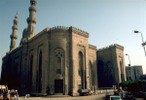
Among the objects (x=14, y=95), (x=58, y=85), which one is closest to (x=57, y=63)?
(x=58, y=85)

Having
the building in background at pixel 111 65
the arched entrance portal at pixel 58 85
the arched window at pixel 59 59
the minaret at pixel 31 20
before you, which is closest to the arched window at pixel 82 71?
the arched window at pixel 59 59

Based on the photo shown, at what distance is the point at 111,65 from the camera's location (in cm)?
5109

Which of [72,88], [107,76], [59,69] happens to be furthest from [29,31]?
[107,76]

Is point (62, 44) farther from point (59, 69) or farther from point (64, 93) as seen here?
point (64, 93)

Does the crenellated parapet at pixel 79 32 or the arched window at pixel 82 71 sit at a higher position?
the crenellated parapet at pixel 79 32

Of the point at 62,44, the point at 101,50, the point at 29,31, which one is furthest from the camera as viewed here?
the point at 101,50

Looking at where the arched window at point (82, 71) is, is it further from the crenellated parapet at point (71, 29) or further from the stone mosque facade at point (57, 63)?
the crenellated parapet at point (71, 29)

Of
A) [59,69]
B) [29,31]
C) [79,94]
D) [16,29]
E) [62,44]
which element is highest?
[16,29]

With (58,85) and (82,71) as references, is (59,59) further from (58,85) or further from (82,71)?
(82,71)

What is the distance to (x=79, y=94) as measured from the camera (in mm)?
33594

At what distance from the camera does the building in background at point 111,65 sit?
49625mm

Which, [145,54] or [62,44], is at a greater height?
[62,44]

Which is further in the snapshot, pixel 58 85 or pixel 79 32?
pixel 79 32

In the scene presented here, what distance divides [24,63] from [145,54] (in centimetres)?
3333
